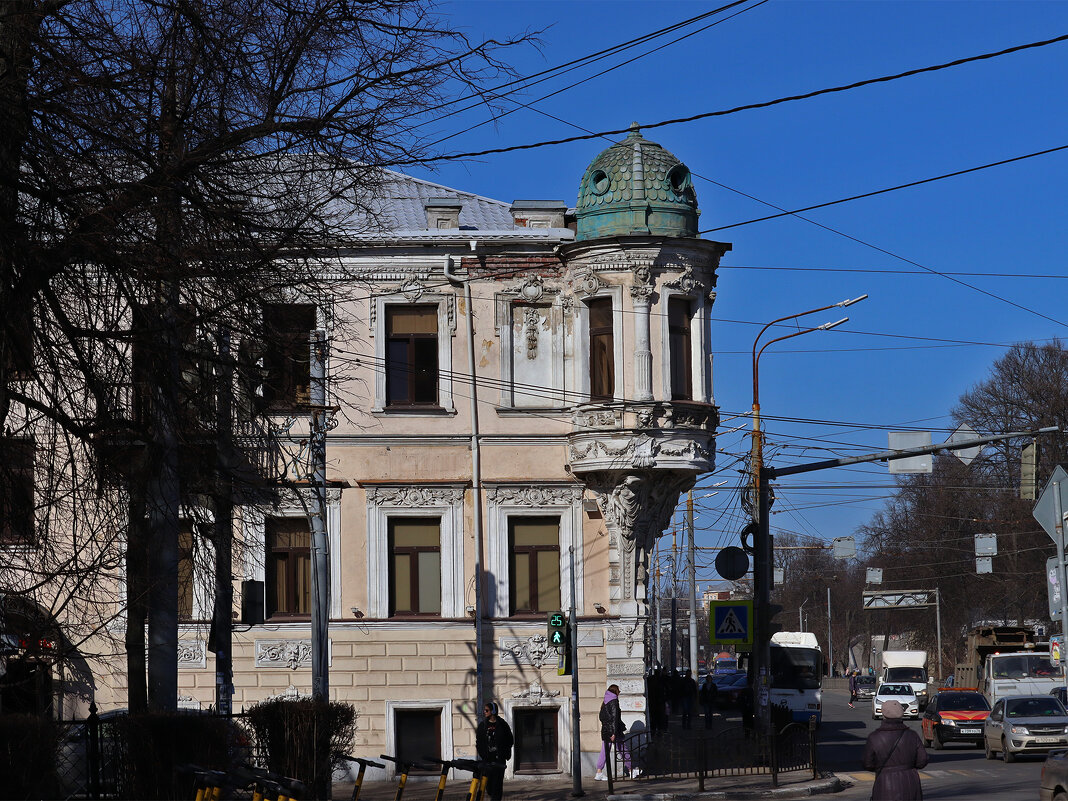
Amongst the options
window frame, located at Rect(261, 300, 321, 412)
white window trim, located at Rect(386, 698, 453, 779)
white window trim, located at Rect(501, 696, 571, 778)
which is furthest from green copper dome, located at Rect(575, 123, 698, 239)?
window frame, located at Rect(261, 300, 321, 412)

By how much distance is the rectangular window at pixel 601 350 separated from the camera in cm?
2897

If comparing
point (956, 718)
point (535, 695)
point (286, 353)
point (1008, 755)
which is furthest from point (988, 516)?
point (286, 353)

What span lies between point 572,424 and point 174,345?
18932mm

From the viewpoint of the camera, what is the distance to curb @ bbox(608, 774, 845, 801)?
934 inches

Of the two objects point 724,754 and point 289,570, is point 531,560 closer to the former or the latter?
point 289,570

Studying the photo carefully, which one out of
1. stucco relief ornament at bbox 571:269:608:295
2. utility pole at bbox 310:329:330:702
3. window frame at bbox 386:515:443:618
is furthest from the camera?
window frame at bbox 386:515:443:618

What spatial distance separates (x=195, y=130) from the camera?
9945 mm

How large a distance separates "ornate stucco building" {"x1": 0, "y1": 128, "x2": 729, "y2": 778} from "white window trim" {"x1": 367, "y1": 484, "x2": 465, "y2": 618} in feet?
0.14

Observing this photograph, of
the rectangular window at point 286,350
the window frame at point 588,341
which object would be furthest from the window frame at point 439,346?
the rectangular window at point 286,350

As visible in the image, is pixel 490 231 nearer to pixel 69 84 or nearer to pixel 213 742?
pixel 213 742

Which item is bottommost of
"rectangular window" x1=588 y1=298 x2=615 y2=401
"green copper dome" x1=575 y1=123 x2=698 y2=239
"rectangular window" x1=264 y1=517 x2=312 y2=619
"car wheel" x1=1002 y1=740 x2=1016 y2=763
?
"car wheel" x1=1002 y1=740 x2=1016 y2=763

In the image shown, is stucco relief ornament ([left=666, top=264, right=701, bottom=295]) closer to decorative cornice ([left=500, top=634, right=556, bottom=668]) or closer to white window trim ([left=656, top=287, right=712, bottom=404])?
white window trim ([left=656, top=287, right=712, bottom=404])

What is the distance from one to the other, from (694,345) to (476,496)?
5.46 meters

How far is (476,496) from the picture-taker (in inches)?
1140
